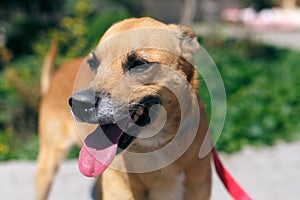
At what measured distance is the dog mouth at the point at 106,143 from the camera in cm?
286

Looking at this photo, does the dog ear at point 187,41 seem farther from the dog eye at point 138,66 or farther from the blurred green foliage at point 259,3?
the blurred green foliage at point 259,3

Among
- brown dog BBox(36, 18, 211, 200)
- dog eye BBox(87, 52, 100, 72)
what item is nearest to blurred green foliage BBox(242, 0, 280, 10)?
brown dog BBox(36, 18, 211, 200)

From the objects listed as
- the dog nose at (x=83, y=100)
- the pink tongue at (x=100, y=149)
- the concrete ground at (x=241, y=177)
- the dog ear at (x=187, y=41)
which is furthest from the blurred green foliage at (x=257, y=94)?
the dog nose at (x=83, y=100)

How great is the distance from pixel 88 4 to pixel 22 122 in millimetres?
5005

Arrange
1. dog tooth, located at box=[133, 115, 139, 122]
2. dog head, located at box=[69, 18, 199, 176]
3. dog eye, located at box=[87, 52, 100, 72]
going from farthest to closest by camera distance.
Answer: dog eye, located at box=[87, 52, 100, 72]
dog tooth, located at box=[133, 115, 139, 122]
dog head, located at box=[69, 18, 199, 176]

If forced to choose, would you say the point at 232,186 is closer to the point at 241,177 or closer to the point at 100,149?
the point at 100,149

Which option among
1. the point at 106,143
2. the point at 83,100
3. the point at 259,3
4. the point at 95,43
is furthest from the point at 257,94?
the point at 83,100

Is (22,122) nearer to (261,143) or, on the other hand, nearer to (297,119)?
(261,143)

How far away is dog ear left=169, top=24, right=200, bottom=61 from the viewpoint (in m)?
3.41

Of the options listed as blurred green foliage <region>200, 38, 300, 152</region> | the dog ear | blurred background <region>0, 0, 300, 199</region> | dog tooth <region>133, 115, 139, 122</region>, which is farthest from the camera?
blurred green foliage <region>200, 38, 300, 152</region>

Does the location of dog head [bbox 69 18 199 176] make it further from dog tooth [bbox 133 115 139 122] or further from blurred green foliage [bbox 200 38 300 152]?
blurred green foliage [bbox 200 38 300 152]

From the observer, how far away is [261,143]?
259 inches

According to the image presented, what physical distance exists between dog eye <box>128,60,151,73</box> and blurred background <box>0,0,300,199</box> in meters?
0.71

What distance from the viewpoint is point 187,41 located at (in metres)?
3.48
